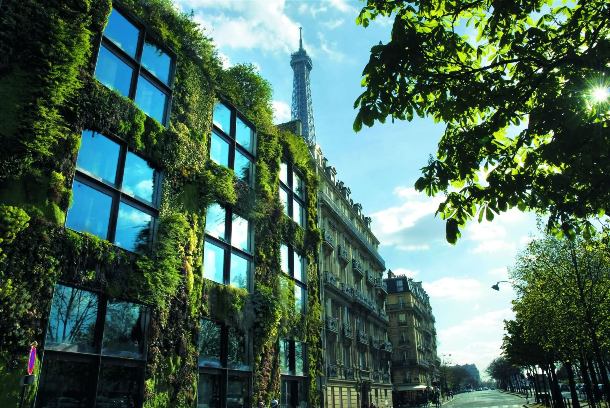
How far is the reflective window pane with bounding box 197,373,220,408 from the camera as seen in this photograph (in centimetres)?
1833

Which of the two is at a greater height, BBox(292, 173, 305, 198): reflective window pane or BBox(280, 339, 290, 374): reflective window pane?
BBox(292, 173, 305, 198): reflective window pane

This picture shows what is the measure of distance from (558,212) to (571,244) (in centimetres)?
2573

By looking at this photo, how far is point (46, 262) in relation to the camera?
497 inches


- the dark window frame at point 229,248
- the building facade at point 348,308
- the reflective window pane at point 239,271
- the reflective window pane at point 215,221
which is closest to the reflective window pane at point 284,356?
the dark window frame at point 229,248

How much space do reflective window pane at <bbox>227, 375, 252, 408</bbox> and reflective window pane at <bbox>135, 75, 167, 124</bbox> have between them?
36.7 feet

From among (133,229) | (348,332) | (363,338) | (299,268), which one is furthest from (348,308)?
(133,229)

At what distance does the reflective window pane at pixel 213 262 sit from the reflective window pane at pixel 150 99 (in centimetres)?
563

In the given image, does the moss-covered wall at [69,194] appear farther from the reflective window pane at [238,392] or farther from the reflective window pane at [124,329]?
the reflective window pane at [238,392]

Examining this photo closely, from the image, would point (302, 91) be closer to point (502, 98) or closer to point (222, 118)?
point (222, 118)

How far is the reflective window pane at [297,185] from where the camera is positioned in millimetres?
31097

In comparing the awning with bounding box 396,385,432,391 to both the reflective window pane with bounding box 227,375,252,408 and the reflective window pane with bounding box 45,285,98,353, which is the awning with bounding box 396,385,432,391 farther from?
the reflective window pane with bounding box 45,285,98,353

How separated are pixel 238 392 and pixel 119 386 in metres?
7.21

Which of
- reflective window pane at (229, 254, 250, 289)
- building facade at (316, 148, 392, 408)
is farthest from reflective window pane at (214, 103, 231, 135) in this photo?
building facade at (316, 148, 392, 408)

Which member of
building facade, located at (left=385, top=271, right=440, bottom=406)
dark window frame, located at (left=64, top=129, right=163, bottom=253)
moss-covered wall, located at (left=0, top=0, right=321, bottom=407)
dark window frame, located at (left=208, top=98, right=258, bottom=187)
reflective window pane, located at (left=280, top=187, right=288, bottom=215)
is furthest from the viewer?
building facade, located at (left=385, top=271, right=440, bottom=406)
